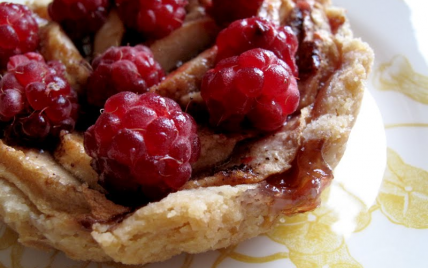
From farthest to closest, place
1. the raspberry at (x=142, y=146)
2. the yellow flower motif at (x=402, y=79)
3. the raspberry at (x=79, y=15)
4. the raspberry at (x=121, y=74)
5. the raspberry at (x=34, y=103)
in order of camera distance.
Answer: the yellow flower motif at (x=402, y=79) → the raspberry at (x=79, y=15) → the raspberry at (x=121, y=74) → the raspberry at (x=34, y=103) → the raspberry at (x=142, y=146)

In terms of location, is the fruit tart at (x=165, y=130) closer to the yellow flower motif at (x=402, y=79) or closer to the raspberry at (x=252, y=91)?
the raspberry at (x=252, y=91)

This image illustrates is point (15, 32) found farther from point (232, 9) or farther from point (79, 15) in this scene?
point (232, 9)

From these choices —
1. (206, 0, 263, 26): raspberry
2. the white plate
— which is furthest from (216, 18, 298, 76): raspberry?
the white plate

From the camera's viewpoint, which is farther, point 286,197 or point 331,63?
point 331,63

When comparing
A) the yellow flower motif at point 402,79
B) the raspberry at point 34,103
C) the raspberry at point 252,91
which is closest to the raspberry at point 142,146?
the raspberry at point 252,91

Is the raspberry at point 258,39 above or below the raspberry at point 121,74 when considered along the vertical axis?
above

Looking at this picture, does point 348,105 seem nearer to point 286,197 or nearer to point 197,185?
point 286,197

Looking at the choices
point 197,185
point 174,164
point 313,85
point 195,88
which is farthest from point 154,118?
point 313,85
